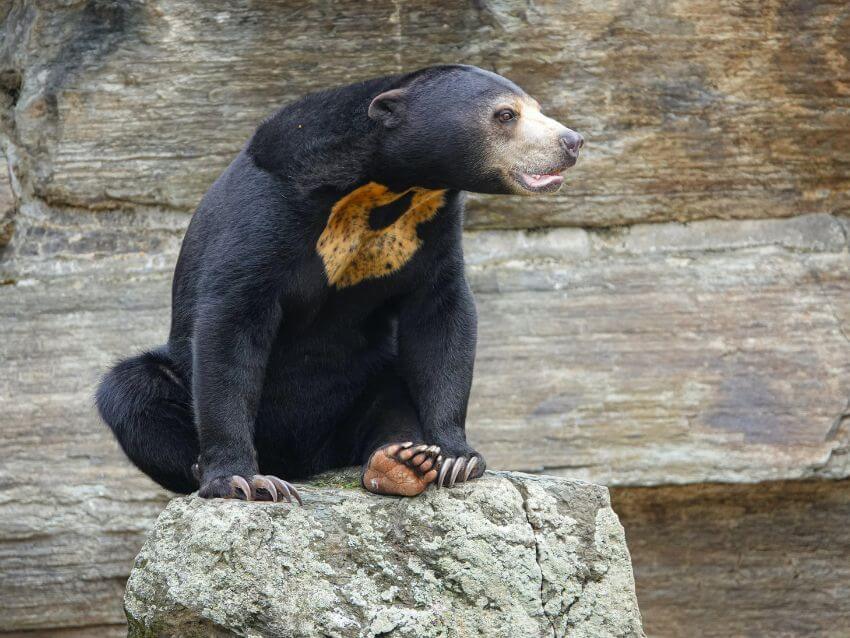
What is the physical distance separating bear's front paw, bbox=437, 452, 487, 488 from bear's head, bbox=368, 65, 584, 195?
954mm

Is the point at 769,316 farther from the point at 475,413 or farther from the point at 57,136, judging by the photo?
the point at 57,136

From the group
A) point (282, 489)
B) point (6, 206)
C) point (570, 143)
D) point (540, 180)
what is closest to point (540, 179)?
point (540, 180)

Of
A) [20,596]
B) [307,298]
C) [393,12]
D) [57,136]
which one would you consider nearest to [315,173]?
[307,298]

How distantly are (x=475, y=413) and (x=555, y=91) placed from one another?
5.59 ft

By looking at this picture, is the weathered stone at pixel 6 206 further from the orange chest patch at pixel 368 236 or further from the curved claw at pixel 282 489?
the curved claw at pixel 282 489

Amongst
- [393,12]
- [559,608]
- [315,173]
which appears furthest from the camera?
[393,12]

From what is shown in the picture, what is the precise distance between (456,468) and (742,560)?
119 inches

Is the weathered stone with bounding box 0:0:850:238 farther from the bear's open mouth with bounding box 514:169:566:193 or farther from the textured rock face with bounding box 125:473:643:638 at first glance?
the textured rock face with bounding box 125:473:643:638

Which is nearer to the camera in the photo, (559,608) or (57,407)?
(559,608)

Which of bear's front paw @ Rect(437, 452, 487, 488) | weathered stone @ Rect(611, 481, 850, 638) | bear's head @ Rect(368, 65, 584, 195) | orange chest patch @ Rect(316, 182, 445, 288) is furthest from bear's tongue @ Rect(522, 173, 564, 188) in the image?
weathered stone @ Rect(611, 481, 850, 638)

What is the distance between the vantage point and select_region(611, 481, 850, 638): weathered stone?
23.0 ft

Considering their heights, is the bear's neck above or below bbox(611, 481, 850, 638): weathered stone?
above

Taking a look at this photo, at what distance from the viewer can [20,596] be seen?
693cm

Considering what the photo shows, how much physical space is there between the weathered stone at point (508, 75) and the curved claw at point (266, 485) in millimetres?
2908
